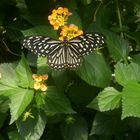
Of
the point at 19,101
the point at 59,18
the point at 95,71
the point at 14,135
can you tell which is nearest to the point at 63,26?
the point at 59,18

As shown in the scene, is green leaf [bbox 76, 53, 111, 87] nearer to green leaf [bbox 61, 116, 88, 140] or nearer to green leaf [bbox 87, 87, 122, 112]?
green leaf [bbox 87, 87, 122, 112]

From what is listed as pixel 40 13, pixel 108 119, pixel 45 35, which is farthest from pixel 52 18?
pixel 108 119

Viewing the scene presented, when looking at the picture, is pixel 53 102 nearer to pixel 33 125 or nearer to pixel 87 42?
pixel 33 125

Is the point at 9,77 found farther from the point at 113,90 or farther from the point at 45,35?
the point at 113,90

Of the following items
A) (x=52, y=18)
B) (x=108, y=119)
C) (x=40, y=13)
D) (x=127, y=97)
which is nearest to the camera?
(x=127, y=97)

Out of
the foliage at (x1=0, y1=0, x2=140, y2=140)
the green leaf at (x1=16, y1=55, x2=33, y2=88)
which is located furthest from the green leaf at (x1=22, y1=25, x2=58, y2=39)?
the green leaf at (x1=16, y1=55, x2=33, y2=88)

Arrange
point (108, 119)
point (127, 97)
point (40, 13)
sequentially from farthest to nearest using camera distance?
point (40, 13) < point (108, 119) < point (127, 97)
